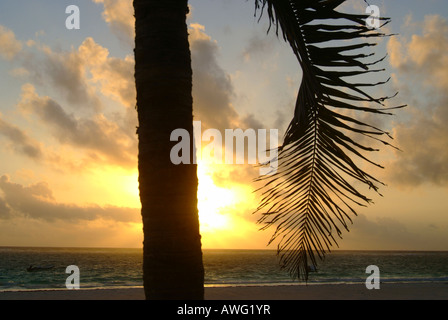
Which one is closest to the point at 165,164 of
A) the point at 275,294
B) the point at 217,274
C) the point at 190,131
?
the point at 190,131

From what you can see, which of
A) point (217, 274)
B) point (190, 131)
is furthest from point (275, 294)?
point (217, 274)

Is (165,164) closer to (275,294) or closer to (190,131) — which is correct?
(190,131)

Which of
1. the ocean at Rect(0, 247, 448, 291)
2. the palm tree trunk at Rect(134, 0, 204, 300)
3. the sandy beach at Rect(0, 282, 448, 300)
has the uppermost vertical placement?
the palm tree trunk at Rect(134, 0, 204, 300)

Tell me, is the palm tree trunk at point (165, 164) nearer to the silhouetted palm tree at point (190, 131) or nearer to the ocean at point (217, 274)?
the silhouetted palm tree at point (190, 131)

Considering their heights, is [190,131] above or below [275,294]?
above

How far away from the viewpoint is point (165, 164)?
10.0ft

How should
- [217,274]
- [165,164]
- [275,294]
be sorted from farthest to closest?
1. [217,274]
2. [275,294]
3. [165,164]

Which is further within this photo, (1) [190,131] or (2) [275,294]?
(2) [275,294]

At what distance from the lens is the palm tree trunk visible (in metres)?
2.99

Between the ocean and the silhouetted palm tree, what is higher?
the silhouetted palm tree

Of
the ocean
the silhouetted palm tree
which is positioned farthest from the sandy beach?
the silhouetted palm tree

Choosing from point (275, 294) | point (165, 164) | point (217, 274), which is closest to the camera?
point (165, 164)

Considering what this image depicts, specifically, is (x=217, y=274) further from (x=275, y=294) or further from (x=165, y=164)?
(x=165, y=164)

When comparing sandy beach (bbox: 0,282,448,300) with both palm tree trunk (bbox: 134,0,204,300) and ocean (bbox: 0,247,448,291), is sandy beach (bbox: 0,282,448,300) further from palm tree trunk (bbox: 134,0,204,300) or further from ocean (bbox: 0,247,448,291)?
palm tree trunk (bbox: 134,0,204,300)
